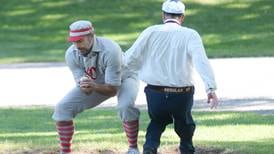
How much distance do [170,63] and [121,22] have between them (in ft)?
76.7

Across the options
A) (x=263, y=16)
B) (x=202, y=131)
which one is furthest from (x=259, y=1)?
(x=202, y=131)

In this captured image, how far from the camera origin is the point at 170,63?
8.14 metres

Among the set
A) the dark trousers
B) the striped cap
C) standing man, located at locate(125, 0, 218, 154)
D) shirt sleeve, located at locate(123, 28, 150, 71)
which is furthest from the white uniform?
the striped cap

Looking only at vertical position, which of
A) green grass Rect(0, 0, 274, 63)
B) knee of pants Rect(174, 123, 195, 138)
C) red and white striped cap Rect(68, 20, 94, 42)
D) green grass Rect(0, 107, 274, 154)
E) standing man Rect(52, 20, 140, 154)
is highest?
red and white striped cap Rect(68, 20, 94, 42)

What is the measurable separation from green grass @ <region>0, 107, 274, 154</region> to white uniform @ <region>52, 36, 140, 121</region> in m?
0.92

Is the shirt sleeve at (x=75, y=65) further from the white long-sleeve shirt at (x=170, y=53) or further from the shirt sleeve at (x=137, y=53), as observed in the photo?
the white long-sleeve shirt at (x=170, y=53)

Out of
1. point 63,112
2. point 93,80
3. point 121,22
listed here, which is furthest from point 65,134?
point 121,22

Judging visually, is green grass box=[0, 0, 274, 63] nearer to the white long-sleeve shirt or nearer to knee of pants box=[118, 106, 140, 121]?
knee of pants box=[118, 106, 140, 121]

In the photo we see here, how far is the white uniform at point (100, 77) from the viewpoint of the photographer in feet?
28.1

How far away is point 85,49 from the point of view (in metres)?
8.48

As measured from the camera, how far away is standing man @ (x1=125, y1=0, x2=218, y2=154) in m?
8.12

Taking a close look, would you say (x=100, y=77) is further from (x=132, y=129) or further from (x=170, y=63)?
(x=170, y=63)

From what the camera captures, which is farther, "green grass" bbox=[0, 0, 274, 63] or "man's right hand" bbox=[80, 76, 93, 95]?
"green grass" bbox=[0, 0, 274, 63]

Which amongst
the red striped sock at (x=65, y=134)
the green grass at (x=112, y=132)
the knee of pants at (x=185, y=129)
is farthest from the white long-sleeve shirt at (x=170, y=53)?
the green grass at (x=112, y=132)
